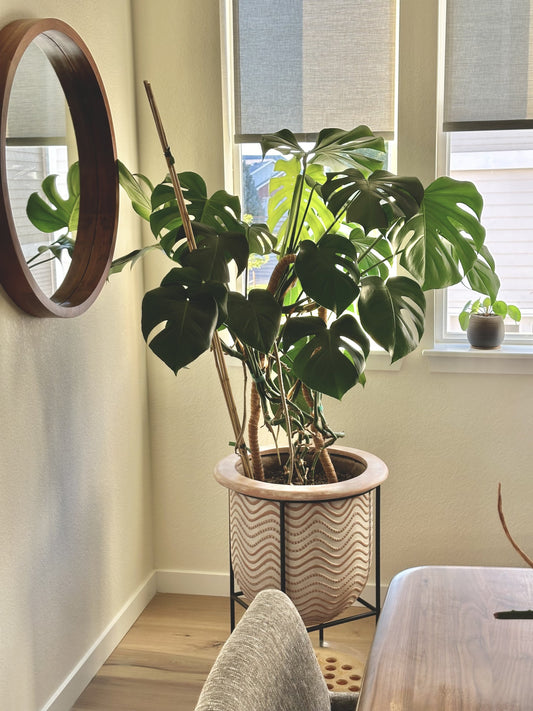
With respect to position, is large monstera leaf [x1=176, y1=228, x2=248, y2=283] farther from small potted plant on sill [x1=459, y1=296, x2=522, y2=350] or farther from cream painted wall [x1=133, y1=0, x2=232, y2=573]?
small potted plant on sill [x1=459, y1=296, x2=522, y2=350]

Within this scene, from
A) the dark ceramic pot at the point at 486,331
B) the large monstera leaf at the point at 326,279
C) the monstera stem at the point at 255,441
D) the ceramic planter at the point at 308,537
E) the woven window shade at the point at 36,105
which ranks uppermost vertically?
the woven window shade at the point at 36,105

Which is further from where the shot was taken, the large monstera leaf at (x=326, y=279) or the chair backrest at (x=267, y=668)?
the large monstera leaf at (x=326, y=279)

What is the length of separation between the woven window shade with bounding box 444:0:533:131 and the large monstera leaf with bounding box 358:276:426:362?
81 cm

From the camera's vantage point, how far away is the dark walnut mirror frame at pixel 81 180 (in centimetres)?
188

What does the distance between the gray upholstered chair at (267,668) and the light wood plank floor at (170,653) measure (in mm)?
1283

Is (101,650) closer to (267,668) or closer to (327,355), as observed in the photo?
(327,355)

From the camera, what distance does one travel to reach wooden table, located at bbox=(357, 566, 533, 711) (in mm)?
1060

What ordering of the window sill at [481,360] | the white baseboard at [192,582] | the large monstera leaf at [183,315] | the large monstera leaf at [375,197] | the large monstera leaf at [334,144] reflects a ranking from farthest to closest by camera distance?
the white baseboard at [192,582]
the window sill at [481,360]
the large monstera leaf at [334,144]
the large monstera leaf at [375,197]
the large monstera leaf at [183,315]

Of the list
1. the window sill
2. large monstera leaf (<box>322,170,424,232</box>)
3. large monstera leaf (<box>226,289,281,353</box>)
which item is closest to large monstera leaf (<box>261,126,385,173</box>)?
large monstera leaf (<box>322,170,424,232</box>)

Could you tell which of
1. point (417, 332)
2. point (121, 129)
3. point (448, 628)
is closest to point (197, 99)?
point (121, 129)

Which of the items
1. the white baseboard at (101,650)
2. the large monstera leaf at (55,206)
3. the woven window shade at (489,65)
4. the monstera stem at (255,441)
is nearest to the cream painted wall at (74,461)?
the white baseboard at (101,650)

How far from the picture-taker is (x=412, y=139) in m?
2.72

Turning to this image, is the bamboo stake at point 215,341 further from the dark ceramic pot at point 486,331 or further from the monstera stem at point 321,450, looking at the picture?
the dark ceramic pot at point 486,331

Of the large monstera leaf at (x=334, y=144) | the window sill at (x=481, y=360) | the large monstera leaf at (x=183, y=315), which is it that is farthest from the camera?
the window sill at (x=481, y=360)
